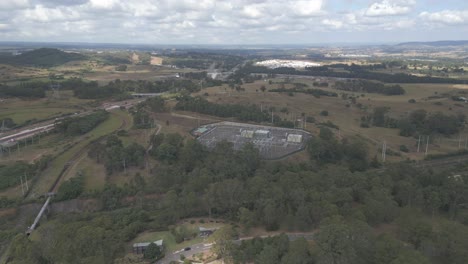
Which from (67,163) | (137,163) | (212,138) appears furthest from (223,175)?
(67,163)

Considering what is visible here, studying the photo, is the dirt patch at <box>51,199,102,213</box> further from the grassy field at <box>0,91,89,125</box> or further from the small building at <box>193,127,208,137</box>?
the grassy field at <box>0,91,89,125</box>

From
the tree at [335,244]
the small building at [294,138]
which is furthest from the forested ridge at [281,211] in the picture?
the small building at [294,138]

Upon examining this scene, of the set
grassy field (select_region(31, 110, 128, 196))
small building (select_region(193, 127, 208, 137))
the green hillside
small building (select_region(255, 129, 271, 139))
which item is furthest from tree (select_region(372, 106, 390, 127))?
the green hillside

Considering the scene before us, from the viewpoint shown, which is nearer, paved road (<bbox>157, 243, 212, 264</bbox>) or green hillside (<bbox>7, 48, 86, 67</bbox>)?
paved road (<bbox>157, 243, 212, 264</bbox>)

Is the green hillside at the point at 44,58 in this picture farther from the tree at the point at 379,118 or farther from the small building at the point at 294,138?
the tree at the point at 379,118

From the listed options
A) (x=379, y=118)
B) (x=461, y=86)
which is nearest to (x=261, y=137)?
(x=379, y=118)

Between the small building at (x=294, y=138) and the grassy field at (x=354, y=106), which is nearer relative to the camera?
the small building at (x=294, y=138)

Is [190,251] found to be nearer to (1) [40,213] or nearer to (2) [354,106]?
(1) [40,213]

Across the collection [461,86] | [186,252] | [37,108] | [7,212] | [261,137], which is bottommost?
[7,212]
